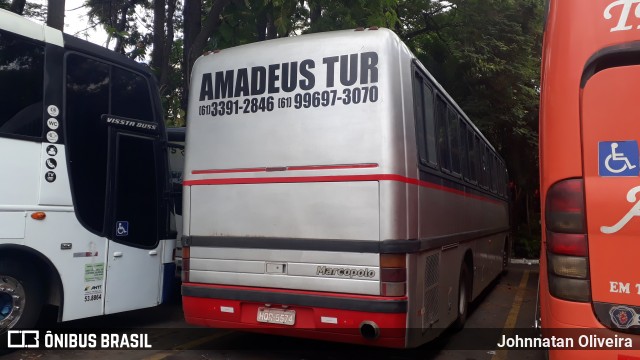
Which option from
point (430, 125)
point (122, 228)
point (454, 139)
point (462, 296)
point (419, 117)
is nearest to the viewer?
point (419, 117)

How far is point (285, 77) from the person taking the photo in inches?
203

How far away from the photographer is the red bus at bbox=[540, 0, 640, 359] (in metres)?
2.98

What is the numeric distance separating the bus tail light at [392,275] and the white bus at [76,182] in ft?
10.8

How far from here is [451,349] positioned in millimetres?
6293

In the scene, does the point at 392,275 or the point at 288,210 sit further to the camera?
the point at 288,210

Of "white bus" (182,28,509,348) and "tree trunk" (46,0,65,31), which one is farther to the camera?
"tree trunk" (46,0,65,31)

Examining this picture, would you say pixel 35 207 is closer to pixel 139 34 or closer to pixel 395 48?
pixel 395 48

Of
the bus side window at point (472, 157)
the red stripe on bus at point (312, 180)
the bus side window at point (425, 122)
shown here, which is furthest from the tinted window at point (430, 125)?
the bus side window at point (472, 157)

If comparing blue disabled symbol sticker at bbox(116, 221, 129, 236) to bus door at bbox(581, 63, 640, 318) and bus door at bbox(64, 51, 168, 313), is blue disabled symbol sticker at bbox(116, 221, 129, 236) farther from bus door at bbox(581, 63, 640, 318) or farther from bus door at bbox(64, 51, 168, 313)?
bus door at bbox(581, 63, 640, 318)

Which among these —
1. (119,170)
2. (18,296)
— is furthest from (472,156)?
(18,296)

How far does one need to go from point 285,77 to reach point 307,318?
2.32 m

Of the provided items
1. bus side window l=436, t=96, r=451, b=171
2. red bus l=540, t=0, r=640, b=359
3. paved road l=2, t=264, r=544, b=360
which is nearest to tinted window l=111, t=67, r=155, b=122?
→ paved road l=2, t=264, r=544, b=360

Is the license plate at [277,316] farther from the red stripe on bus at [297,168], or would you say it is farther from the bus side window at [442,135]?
the bus side window at [442,135]

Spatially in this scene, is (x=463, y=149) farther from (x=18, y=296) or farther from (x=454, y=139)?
(x=18, y=296)
